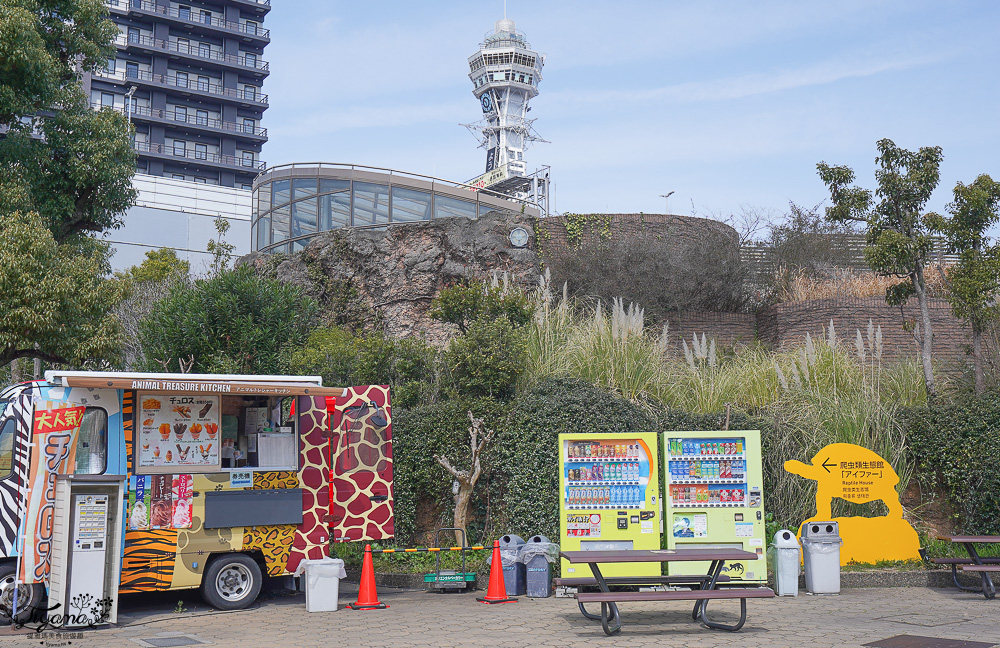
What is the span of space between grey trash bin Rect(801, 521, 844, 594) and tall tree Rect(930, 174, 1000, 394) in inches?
156

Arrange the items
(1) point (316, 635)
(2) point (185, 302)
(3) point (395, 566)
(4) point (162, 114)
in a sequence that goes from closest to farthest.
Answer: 1. (1) point (316, 635)
2. (3) point (395, 566)
3. (2) point (185, 302)
4. (4) point (162, 114)

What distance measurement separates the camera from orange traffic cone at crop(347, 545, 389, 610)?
9.94 metres

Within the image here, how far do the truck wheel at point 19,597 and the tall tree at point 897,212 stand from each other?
12558 mm

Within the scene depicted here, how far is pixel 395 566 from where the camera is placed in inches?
490

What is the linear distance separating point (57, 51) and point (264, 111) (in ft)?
199

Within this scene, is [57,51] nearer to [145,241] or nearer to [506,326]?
[506,326]

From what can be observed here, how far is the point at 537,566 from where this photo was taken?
35.2 feet

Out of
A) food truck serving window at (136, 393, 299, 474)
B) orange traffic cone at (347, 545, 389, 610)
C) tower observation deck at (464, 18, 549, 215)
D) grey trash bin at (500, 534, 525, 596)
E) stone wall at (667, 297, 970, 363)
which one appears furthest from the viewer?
tower observation deck at (464, 18, 549, 215)

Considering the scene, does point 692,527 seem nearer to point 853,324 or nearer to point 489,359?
point 489,359

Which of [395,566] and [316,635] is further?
[395,566]

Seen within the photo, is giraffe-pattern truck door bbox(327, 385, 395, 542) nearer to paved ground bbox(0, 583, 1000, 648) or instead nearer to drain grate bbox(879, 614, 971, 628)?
paved ground bbox(0, 583, 1000, 648)

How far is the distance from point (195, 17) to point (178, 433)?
223 feet

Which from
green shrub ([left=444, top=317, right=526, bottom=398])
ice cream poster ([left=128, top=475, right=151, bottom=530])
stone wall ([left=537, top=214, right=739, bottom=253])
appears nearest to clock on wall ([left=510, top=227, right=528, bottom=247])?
stone wall ([left=537, top=214, right=739, bottom=253])

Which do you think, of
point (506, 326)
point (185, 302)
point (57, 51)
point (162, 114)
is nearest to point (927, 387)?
point (506, 326)
